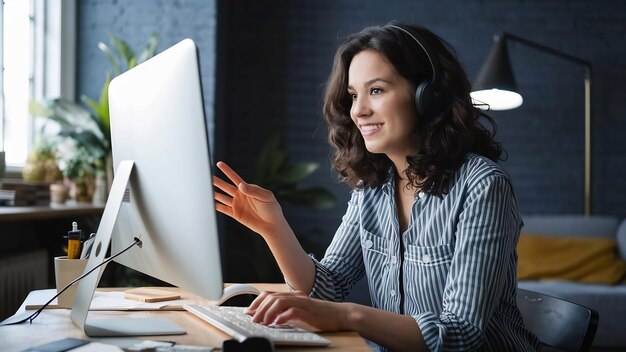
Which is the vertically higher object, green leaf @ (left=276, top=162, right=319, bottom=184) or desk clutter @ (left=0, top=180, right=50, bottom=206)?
green leaf @ (left=276, top=162, right=319, bottom=184)

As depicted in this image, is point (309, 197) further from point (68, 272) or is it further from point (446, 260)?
point (68, 272)

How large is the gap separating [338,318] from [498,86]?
316 cm

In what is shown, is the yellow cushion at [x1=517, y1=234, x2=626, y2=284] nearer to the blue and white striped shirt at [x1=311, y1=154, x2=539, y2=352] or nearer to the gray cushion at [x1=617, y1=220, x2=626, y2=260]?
the gray cushion at [x1=617, y1=220, x2=626, y2=260]

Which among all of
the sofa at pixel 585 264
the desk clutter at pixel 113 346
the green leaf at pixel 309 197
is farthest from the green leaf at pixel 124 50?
the desk clutter at pixel 113 346

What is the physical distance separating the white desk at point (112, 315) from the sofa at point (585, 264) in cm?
277

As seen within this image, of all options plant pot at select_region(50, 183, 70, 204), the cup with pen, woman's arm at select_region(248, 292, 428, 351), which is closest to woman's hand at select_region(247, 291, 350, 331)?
woman's arm at select_region(248, 292, 428, 351)

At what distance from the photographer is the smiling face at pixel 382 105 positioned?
1.61 meters

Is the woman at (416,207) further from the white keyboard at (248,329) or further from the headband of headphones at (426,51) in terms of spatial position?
the white keyboard at (248,329)

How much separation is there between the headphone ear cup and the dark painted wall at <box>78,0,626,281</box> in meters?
3.41

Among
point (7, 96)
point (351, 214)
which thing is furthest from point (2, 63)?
point (351, 214)

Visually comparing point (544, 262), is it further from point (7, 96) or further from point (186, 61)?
point (186, 61)

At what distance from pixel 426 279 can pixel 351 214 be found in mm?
322

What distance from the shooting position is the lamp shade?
164 inches

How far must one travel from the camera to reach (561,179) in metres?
5.06
